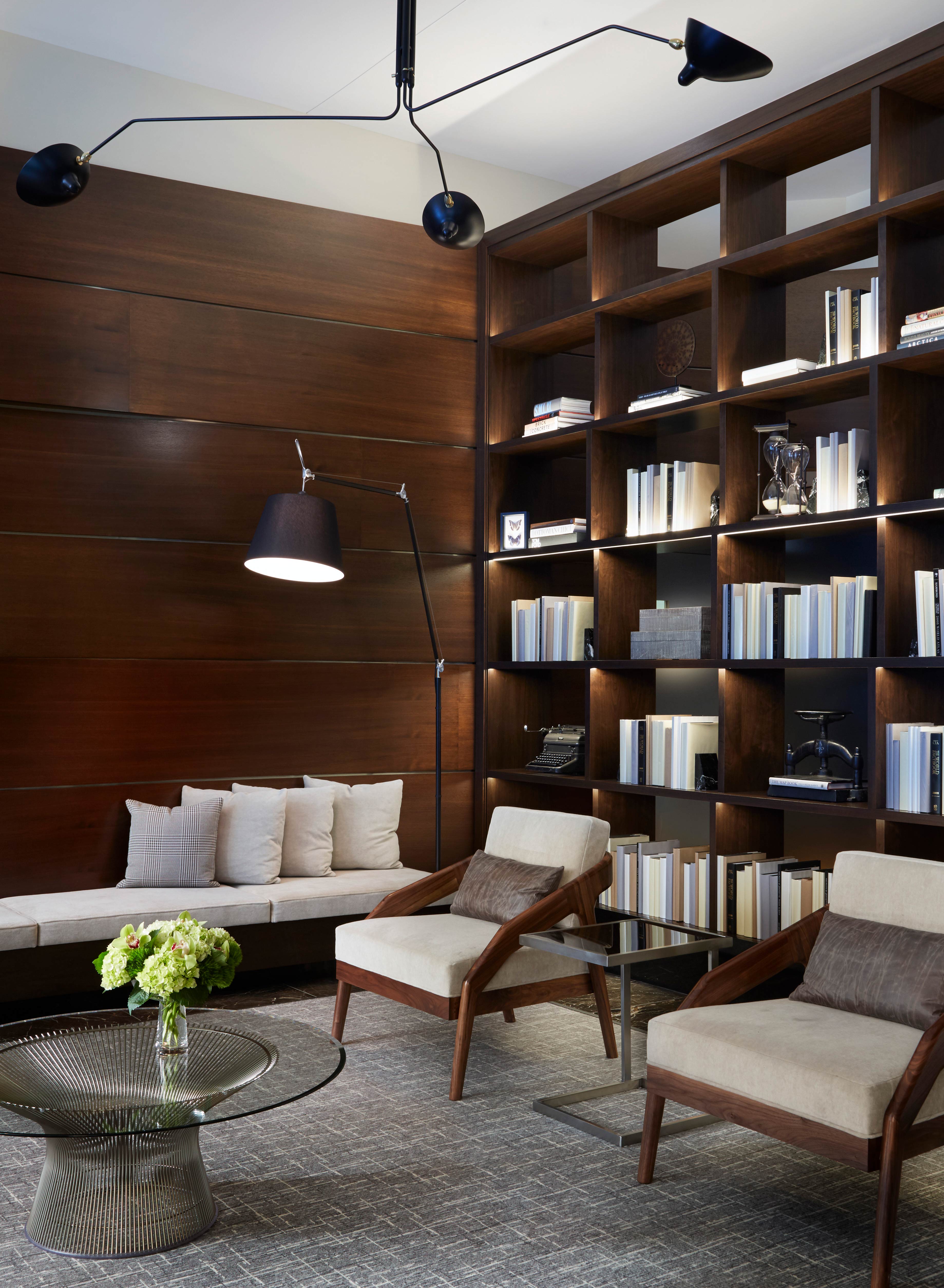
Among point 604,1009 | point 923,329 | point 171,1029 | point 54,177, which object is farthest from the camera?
point 604,1009

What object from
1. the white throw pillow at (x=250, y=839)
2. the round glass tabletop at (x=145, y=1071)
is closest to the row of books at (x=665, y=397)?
the white throw pillow at (x=250, y=839)

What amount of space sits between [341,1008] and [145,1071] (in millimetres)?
1547

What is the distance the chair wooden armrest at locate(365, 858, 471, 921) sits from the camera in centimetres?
451

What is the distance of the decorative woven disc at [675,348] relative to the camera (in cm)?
520

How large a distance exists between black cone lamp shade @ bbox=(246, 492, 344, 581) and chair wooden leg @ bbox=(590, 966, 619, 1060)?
202cm

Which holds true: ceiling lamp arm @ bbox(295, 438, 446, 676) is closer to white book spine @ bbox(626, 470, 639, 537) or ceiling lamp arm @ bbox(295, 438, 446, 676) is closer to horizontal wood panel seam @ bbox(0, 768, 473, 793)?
horizontal wood panel seam @ bbox(0, 768, 473, 793)

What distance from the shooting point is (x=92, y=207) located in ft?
16.9

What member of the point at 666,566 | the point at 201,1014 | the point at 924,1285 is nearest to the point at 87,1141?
the point at 201,1014

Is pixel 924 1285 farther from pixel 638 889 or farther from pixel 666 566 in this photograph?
pixel 666 566

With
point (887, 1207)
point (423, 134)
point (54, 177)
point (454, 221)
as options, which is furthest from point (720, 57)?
point (887, 1207)

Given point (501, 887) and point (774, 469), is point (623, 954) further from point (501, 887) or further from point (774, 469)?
point (774, 469)

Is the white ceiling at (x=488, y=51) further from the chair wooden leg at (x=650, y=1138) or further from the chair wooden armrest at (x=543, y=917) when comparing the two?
the chair wooden leg at (x=650, y=1138)

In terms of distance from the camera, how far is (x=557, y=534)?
577 cm

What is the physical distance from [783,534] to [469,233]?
1.86 metres
